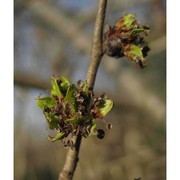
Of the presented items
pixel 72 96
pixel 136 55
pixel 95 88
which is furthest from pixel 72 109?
pixel 95 88

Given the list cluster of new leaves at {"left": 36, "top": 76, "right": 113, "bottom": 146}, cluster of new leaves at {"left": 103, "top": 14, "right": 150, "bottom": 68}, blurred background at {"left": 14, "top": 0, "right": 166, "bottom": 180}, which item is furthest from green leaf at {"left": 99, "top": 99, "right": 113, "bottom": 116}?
blurred background at {"left": 14, "top": 0, "right": 166, "bottom": 180}

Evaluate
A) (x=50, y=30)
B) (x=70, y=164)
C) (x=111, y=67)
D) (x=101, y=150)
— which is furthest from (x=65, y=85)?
(x=50, y=30)

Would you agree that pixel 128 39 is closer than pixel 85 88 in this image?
No

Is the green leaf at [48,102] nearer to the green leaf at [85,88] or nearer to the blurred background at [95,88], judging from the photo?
the green leaf at [85,88]

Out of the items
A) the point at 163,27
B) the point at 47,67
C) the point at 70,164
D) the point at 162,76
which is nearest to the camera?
the point at 70,164

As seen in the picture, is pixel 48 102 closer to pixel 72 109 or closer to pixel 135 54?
pixel 72 109

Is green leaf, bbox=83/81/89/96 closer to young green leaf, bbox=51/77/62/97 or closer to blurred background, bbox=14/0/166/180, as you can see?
young green leaf, bbox=51/77/62/97
